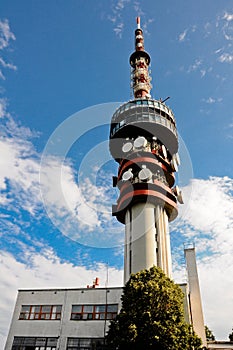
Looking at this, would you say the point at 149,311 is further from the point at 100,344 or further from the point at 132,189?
the point at 132,189

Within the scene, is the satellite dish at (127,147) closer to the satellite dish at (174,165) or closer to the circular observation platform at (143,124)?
the circular observation platform at (143,124)

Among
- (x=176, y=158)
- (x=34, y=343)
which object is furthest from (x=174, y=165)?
(x=34, y=343)

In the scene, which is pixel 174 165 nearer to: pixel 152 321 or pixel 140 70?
pixel 140 70

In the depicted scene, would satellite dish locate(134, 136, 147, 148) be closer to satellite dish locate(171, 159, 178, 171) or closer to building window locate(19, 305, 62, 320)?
satellite dish locate(171, 159, 178, 171)

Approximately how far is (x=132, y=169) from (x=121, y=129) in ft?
24.5

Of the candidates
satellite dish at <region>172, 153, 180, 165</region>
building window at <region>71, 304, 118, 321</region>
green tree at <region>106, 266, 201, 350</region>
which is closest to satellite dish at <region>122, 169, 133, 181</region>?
satellite dish at <region>172, 153, 180, 165</region>

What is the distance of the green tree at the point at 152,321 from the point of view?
66.6 feet

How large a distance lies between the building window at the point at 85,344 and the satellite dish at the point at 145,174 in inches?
748

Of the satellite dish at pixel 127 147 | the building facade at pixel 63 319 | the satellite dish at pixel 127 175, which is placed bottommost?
the building facade at pixel 63 319

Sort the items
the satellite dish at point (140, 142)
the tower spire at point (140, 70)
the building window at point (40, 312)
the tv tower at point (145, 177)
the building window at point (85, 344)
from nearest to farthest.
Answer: the building window at point (85, 344) < the building window at point (40, 312) < the tv tower at point (145, 177) < the satellite dish at point (140, 142) < the tower spire at point (140, 70)

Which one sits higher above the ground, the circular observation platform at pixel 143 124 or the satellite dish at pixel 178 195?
the circular observation platform at pixel 143 124

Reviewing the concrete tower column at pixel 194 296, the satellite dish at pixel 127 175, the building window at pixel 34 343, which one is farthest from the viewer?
the satellite dish at pixel 127 175

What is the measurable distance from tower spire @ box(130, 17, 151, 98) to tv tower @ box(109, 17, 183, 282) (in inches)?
9.1

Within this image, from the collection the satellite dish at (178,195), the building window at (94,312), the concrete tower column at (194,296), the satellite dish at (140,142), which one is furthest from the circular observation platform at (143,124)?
the building window at (94,312)
